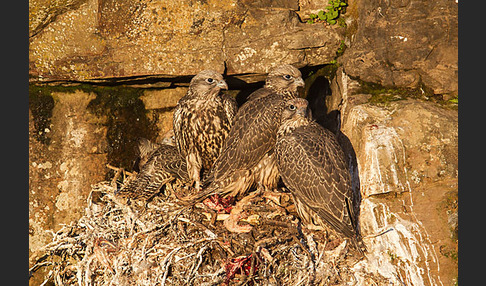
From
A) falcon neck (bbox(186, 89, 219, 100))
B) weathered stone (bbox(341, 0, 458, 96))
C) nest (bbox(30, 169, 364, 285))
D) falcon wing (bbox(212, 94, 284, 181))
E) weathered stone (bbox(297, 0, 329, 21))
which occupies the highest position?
weathered stone (bbox(297, 0, 329, 21))

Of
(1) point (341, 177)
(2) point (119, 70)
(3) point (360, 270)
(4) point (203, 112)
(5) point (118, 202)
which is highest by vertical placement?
(2) point (119, 70)

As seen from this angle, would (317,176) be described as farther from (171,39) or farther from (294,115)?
(171,39)

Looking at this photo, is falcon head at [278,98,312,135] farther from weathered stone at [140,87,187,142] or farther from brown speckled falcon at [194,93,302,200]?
weathered stone at [140,87,187,142]

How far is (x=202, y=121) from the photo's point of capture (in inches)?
217

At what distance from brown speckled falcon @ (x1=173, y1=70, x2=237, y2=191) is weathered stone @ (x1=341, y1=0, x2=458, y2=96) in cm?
149

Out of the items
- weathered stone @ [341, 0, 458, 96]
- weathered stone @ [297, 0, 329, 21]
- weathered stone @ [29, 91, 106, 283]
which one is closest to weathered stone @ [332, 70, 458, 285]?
weathered stone @ [341, 0, 458, 96]

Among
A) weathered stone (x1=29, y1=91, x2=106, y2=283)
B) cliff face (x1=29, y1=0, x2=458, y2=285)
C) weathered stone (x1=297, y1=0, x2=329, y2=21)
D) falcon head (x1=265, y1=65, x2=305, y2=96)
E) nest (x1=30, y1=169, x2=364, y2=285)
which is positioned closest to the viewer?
nest (x1=30, y1=169, x2=364, y2=285)

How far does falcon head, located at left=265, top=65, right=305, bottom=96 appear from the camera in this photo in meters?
5.49

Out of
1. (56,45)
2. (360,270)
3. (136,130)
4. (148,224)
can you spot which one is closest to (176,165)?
(136,130)

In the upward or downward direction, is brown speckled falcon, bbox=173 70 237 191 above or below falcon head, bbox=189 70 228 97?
below

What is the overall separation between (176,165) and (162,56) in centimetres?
132

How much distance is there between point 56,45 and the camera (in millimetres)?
5523

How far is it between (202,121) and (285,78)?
106 cm

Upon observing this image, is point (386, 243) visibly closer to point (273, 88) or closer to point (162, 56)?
point (273, 88)
